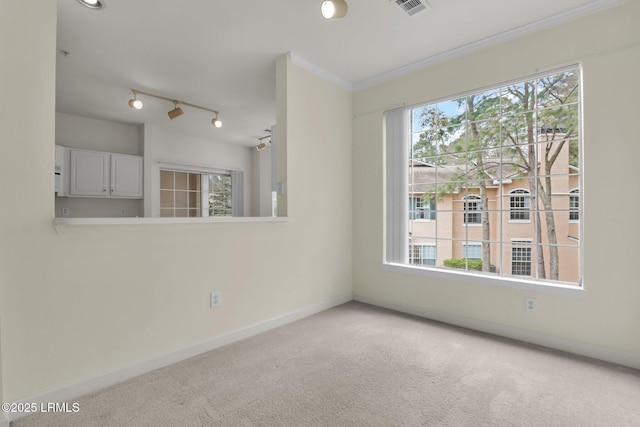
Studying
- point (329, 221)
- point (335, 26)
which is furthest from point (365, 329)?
point (335, 26)

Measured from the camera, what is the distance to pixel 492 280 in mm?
2641

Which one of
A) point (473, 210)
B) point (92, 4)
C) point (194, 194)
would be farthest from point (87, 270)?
point (194, 194)

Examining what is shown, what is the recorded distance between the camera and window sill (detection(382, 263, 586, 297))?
7.56 feet

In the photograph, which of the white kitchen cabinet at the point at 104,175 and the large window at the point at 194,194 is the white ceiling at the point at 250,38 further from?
the large window at the point at 194,194

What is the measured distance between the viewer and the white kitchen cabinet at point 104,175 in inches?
167

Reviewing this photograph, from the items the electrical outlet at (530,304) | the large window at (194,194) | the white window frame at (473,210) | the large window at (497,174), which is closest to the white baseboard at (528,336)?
the electrical outlet at (530,304)

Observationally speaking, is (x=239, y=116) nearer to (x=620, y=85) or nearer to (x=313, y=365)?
(x=313, y=365)

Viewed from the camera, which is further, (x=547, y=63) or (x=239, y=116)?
(x=239, y=116)

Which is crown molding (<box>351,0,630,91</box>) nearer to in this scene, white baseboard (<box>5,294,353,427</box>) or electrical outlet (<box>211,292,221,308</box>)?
white baseboard (<box>5,294,353,427</box>)

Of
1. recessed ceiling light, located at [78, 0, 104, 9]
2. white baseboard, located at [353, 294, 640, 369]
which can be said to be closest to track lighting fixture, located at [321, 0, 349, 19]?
recessed ceiling light, located at [78, 0, 104, 9]

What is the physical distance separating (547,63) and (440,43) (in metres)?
0.87

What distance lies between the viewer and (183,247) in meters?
2.23

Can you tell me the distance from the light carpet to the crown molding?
2.58 metres

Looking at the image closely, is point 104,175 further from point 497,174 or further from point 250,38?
point 497,174
